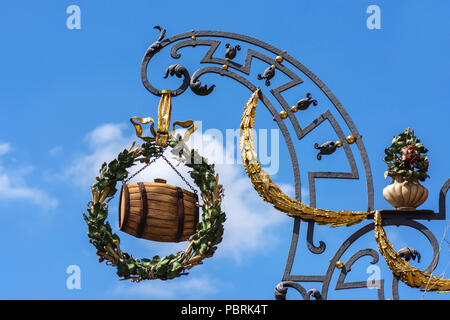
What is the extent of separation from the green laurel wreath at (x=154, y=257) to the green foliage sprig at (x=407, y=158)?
2105 millimetres

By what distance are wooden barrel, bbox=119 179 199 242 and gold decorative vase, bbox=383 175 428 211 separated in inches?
96.4

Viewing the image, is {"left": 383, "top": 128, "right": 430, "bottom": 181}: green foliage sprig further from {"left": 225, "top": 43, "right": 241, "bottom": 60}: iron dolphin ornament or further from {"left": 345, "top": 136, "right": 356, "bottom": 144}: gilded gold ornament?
{"left": 225, "top": 43, "right": 241, "bottom": 60}: iron dolphin ornament

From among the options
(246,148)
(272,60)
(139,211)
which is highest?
(272,60)

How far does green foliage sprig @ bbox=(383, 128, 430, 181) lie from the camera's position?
1126cm

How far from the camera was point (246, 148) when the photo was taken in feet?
37.9

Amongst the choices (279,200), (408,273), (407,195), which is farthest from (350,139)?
(408,273)

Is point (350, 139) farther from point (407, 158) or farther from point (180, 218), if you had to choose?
point (180, 218)

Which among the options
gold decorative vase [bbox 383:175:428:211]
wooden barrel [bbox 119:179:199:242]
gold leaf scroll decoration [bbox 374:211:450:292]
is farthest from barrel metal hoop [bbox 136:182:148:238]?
gold decorative vase [bbox 383:175:428:211]

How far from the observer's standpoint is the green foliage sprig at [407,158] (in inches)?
443

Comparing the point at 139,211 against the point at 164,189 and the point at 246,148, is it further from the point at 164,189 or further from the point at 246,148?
the point at 246,148

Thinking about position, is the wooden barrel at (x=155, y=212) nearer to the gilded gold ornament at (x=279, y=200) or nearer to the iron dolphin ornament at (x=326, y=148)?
the gilded gold ornament at (x=279, y=200)

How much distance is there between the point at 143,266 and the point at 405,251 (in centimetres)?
314

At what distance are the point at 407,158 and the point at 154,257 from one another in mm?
3274

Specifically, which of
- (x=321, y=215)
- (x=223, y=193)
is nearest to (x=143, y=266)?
(x=223, y=193)
